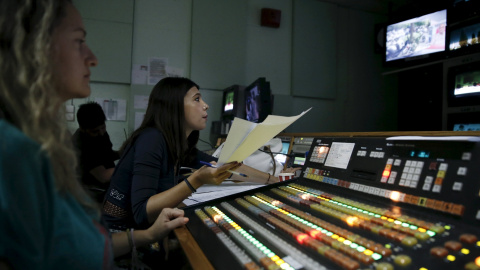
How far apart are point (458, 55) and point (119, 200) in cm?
306

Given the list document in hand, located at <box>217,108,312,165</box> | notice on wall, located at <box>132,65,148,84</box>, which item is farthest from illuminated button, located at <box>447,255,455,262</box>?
notice on wall, located at <box>132,65,148,84</box>

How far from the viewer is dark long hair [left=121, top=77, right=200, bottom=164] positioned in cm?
132

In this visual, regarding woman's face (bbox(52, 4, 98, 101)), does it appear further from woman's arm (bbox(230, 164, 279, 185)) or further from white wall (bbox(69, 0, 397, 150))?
white wall (bbox(69, 0, 397, 150))

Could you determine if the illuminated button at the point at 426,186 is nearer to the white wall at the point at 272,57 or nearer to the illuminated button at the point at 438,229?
the illuminated button at the point at 438,229

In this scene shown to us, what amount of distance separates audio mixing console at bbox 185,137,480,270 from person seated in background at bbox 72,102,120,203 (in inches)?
64.6

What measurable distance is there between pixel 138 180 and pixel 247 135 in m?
0.52

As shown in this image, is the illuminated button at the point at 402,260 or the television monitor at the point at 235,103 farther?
the television monitor at the point at 235,103

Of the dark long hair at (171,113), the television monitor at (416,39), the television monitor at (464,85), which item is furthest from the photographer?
the television monitor at (416,39)

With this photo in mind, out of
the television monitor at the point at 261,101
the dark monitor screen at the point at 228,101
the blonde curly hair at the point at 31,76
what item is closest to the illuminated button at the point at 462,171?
the blonde curly hair at the point at 31,76

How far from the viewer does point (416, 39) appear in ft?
9.78

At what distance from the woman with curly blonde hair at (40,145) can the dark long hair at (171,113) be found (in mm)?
771

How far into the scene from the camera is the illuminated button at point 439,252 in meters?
0.46

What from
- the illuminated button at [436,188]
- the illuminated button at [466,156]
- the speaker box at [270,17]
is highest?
the speaker box at [270,17]

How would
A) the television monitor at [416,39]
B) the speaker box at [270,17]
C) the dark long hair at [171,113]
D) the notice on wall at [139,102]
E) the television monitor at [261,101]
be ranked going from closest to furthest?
the dark long hair at [171,113] < the television monitor at [261,101] < the television monitor at [416,39] < the notice on wall at [139,102] < the speaker box at [270,17]
